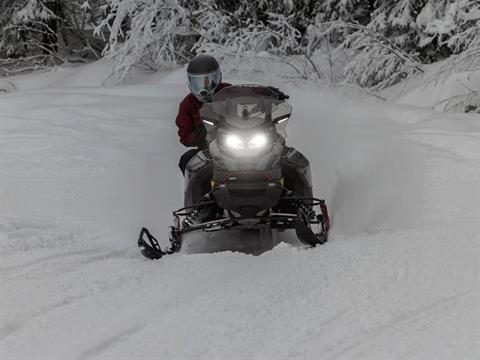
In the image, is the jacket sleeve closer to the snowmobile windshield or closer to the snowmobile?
the snowmobile

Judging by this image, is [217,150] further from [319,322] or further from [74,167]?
[74,167]

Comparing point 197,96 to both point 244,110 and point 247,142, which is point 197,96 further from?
point 247,142

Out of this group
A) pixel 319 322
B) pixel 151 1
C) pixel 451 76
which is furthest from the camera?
pixel 151 1

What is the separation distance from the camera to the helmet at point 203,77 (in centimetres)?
496

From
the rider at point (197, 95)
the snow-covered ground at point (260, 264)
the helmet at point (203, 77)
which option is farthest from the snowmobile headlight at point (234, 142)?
the helmet at point (203, 77)

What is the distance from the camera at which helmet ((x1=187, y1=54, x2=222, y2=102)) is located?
4.96m

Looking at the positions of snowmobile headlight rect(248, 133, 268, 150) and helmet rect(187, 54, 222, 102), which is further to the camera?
helmet rect(187, 54, 222, 102)

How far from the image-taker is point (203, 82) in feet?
16.4

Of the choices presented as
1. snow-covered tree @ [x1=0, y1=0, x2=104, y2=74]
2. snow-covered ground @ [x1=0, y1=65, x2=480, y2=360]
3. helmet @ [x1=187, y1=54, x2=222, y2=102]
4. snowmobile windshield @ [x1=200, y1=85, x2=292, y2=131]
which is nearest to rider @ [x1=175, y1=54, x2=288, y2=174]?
helmet @ [x1=187, y1=54, x2=222, y2=102]

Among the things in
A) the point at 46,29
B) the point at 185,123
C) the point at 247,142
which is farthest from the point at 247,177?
the point at 46,29

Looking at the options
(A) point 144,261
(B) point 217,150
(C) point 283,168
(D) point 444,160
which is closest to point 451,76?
(D) point 444,160

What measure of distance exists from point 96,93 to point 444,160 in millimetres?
6417

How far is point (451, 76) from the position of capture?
754 cm

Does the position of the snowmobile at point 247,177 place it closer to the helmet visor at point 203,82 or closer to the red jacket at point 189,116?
the helmet visor at point 203,82
